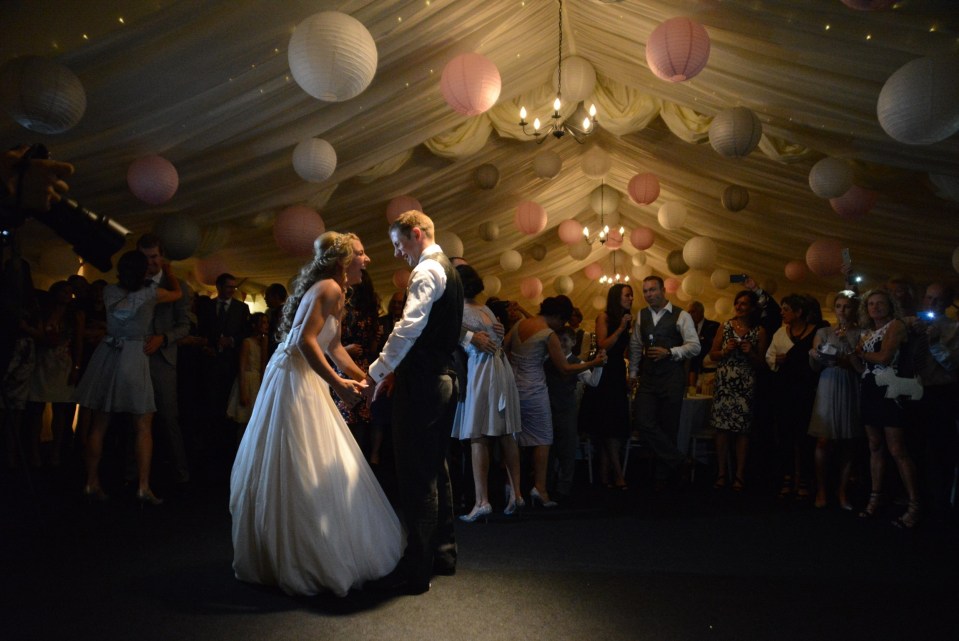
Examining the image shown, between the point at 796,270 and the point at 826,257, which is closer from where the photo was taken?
the point at 826,257

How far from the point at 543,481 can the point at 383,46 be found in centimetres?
296

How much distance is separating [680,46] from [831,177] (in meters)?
1.76

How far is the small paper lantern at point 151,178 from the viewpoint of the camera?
4.70 meters

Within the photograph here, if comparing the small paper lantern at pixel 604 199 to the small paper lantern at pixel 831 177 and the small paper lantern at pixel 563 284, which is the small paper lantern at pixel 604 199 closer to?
the small paper lantern at pixel 563 284

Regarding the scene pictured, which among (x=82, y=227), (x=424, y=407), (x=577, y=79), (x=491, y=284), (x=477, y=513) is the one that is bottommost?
(x=477, y=513)

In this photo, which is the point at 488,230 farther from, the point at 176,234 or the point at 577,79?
the point at 176,234

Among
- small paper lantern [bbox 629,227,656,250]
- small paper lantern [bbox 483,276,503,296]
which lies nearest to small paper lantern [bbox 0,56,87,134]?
small paper lantern [bbox 629,227,656,250]

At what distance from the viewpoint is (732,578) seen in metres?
3.02

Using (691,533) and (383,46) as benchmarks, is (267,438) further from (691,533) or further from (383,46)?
(383,46)

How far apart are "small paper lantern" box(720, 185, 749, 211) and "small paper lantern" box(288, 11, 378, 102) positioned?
167 inches

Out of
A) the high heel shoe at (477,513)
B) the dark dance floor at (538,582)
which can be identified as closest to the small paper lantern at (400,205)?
the dark dance floor at (538,582)

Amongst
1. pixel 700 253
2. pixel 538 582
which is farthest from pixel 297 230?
pixel 700 253

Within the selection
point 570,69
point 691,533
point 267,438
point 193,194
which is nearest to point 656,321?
point 691,533

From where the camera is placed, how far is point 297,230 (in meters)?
6.04
